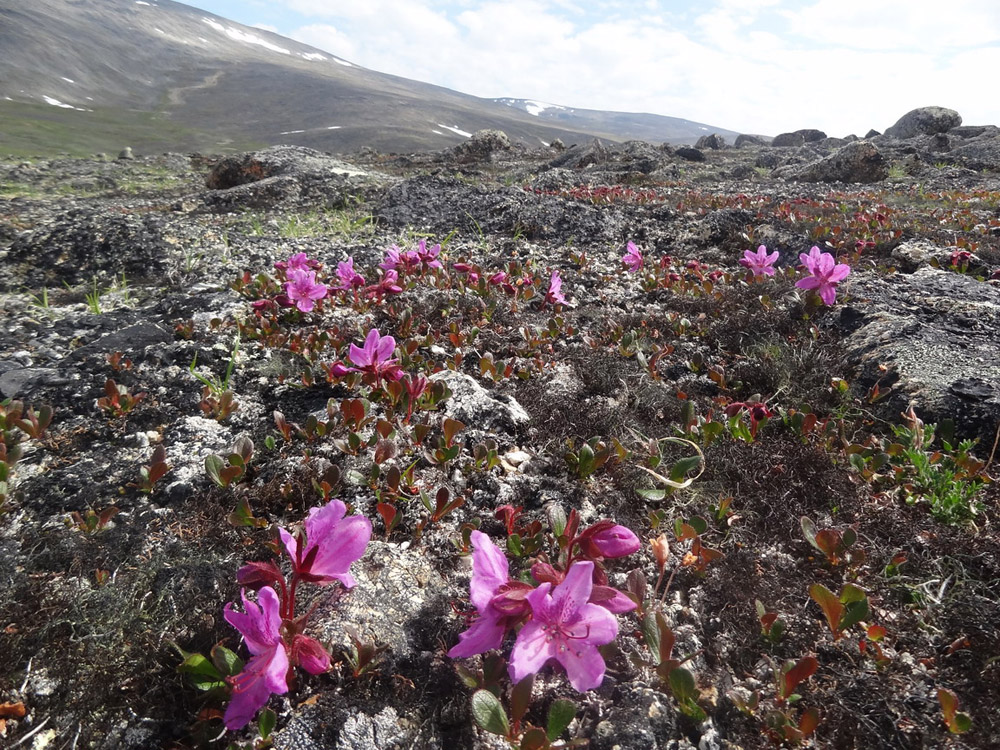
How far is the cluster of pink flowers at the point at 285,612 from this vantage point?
1382 mm

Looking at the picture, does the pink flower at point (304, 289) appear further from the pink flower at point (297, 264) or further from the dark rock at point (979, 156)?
the dark rock at point (979, 156)

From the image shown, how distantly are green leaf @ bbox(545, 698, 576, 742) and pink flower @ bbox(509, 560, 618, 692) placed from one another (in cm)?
7

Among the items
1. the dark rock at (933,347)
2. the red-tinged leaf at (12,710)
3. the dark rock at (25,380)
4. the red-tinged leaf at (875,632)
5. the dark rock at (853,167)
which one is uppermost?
the dark rock at (853,167)

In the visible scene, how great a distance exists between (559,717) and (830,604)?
960 mm

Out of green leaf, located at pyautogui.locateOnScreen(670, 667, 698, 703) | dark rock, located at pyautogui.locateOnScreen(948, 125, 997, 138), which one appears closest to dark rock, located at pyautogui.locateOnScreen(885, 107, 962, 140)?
dark rock, located at pyautogui.locateOnScreen(948, 125, 997, 138)

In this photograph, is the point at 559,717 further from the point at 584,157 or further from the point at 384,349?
the point at 584,157

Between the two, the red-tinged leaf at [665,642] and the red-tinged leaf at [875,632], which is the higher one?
the red-tinged leaf at [875,632]

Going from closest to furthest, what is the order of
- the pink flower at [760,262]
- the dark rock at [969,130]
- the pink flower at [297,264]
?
the pink flower at [297,264] → the pink flower at [760,262] → the dark rock at [969,130]

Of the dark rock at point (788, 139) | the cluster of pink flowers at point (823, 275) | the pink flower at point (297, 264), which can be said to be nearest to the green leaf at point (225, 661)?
the pink flower at point (297, 264)

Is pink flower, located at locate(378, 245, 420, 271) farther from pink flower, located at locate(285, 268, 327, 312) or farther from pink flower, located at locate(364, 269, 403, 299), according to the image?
pink flower, located at locate(285, 268, 327, 312)

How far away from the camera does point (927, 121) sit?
3647 centimetres

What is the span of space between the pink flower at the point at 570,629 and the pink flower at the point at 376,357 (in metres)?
1.55

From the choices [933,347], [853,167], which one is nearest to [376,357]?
[933,347]

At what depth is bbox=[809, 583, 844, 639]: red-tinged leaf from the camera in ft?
5.51
